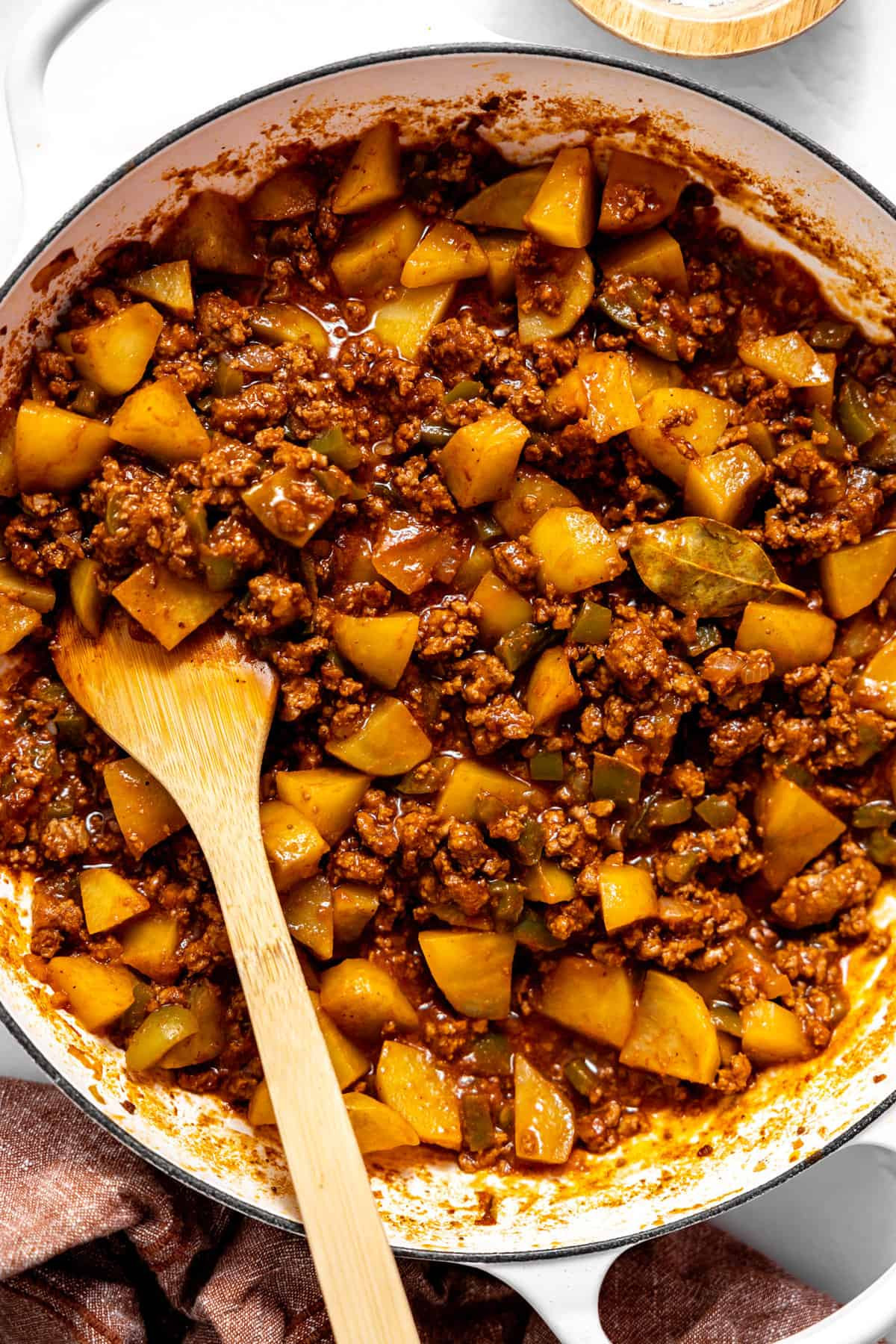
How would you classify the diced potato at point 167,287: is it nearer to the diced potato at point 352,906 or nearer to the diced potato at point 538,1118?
the diced potato at point 352,906

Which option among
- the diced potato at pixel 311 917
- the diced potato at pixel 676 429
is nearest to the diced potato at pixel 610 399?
the diced potato at pixel 676 429

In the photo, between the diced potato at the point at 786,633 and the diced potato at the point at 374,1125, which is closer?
the diced potato at the point at 374,1125

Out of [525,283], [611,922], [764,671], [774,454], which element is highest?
[525,283]

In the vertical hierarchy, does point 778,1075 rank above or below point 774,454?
below

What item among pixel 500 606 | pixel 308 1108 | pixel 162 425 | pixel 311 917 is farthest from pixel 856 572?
pixel 308 1108

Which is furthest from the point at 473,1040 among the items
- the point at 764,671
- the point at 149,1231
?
the point at 764,671

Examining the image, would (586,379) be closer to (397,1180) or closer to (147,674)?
(147,674)

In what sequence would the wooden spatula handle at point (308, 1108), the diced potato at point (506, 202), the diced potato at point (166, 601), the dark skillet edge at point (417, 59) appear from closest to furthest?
1. the wooden spatula handle at point (308, 1108)
2. the dark skillet edge at point (417, 59)
3. the diced potato at point (166, 601)
4. the diced potato at point (506, 202)
